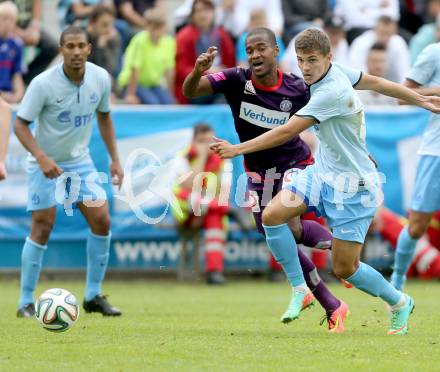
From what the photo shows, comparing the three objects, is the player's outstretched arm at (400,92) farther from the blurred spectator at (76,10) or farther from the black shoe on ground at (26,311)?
the blurred spectator at (76,10)

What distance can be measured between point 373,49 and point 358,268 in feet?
24.6

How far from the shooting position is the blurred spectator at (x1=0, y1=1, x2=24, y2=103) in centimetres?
1427

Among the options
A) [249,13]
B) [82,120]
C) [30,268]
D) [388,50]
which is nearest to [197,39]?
[249,13]

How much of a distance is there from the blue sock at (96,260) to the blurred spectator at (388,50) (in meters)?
6.67

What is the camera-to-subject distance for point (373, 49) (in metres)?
15.0

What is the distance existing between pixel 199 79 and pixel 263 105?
0.65 meters

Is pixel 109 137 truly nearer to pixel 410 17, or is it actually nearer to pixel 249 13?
pixel 249 13

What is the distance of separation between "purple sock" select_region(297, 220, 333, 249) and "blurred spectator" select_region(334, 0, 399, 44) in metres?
8.68

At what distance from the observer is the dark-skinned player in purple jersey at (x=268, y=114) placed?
870cm

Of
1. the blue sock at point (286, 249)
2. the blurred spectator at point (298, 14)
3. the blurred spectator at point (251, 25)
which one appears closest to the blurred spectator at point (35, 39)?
the blurred spectator at point (251, 25)

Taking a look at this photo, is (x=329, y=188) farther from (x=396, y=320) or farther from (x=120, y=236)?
(x=120, y=236)

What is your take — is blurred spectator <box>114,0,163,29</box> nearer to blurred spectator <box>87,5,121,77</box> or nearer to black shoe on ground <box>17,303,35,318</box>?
blurred spectator <box>87,5,121,77</box>

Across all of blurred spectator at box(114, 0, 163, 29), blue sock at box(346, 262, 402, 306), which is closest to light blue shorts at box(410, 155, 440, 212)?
blue sock at box(346, 262, 402, 306)

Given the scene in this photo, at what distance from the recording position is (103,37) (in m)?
15.1
